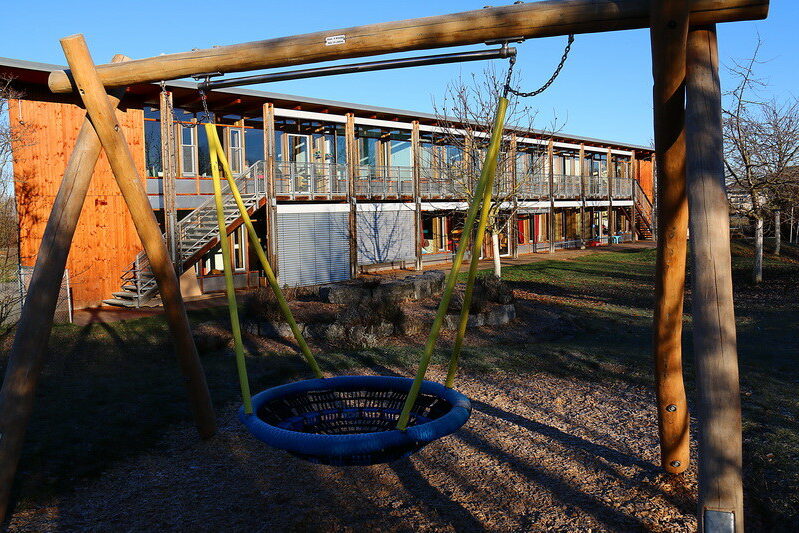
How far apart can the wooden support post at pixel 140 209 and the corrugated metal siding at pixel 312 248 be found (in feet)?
46.4

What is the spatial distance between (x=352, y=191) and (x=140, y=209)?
17572 millimetres

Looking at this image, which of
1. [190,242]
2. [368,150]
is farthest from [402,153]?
[190,242]

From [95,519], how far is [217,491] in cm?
83

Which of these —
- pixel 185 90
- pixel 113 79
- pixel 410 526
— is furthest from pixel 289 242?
pixel 410 526

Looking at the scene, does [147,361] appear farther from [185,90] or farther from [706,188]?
[185,90]

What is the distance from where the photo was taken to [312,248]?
21.3 meters

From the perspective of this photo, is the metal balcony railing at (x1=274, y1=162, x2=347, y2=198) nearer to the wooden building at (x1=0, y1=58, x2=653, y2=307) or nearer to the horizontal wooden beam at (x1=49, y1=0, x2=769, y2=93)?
the wooden building at (x1=0, y1=58, x2=653, y2=307)

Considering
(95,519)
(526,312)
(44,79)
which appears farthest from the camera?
(44,79)

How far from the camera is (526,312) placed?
42.7ft

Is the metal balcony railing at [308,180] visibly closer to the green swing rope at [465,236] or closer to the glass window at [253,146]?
the glass window at [253,146]

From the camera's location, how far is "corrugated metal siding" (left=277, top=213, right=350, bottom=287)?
20.4m

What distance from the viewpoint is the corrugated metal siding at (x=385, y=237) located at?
23.5 m

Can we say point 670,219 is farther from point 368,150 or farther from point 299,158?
point 368,150

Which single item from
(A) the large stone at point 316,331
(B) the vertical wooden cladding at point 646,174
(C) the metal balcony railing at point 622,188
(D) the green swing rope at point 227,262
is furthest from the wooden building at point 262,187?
(B) the vertical wooden cladding at point 646,174
